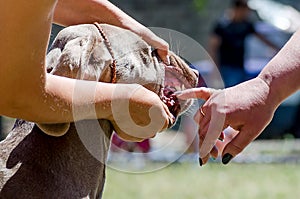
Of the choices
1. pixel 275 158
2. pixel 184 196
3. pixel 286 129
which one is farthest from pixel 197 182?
pixel 286 129

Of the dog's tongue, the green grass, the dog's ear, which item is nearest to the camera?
the dog's ear

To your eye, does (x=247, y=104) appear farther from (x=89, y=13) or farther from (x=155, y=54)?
(x=89, y=13)

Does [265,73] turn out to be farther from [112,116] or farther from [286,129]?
[286,129]

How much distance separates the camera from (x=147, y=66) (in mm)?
4184

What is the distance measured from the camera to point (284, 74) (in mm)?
3691

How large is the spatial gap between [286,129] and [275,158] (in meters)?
2.68

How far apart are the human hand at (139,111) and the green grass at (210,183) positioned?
178 inches

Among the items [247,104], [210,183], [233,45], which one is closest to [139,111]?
[247,104]

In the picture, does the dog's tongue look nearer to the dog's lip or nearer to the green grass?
the dog's lip

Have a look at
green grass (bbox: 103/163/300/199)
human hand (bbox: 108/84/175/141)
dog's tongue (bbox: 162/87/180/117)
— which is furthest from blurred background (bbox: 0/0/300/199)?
human hand (bbox: 108/84/175/141)

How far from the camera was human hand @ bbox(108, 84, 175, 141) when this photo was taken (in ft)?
11.6

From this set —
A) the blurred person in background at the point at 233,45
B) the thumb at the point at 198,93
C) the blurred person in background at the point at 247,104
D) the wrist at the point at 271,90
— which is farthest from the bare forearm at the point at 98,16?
the blurred person in background at the point at 233,45

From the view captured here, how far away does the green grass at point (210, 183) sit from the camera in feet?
27.9

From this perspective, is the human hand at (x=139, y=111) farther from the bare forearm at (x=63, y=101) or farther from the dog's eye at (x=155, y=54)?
the dog's eye at (x=155, y=54)
